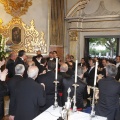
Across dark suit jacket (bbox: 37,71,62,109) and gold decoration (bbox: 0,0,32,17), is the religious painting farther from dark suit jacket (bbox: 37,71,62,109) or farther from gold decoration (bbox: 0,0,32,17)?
dark suit jacket (bbox: 37,71,62,109)

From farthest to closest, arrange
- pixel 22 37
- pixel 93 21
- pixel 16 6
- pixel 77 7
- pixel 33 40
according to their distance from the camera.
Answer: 1. pixel 77 7
2. pixel 93 21
3. pixel 33 40
4. pixel 22 37
5. pixel 16 6

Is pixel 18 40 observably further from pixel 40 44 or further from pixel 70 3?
pixel 70 3

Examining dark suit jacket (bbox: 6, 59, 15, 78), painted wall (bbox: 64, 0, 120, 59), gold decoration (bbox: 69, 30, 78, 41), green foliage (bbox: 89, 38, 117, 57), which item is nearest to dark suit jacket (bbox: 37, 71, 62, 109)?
dark suit jacket (bbox: 6, 59, 15, 78)

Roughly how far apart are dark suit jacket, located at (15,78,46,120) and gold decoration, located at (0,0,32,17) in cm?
700

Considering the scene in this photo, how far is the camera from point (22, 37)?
34.4 ft

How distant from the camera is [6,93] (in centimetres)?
391

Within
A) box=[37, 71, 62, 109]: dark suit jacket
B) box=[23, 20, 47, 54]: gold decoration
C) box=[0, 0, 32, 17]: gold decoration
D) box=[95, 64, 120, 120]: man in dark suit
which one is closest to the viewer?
box=[95, 64, 120, 120]: man in dark suit

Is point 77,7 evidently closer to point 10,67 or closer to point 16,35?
point 16,35

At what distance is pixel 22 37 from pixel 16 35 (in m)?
0.38

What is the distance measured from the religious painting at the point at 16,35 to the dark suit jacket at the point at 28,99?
265 inches

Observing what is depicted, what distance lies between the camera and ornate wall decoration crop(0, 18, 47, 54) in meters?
9.92

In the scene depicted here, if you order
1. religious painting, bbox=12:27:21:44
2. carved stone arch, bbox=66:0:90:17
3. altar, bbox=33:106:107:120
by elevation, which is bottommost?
altar, bbox=33:106:107:120

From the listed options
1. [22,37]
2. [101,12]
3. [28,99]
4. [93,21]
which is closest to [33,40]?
[22,37]

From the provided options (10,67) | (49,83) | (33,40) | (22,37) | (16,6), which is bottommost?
(49,83)
